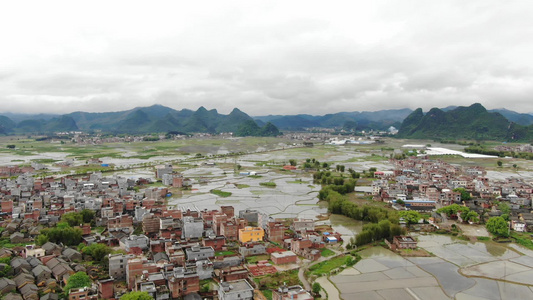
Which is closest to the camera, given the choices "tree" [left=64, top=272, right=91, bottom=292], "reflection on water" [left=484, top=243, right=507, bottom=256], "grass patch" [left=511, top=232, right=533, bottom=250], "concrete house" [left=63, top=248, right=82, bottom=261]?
"tree" [left=64, top=272, right=91, bottom=292]

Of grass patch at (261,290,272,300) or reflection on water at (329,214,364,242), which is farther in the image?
reflection on water at (329,214,364,242)

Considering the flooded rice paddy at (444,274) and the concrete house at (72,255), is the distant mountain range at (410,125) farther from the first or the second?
the concrete house at (72,255)

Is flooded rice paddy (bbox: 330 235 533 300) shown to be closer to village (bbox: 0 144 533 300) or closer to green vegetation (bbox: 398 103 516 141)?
village (bbox: 0 144 533 300)

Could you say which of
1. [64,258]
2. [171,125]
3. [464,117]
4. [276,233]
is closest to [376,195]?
[276,233]

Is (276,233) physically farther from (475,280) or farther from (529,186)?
(529,186)

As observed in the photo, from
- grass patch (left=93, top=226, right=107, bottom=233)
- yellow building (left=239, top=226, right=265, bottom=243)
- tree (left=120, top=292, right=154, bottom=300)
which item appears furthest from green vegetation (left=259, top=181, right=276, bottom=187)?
tree (left=120, top=292, right=154, bottom=300)

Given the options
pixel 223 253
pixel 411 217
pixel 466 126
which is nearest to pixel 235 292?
pixel 223 253

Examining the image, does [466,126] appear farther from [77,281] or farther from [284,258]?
[77,281]

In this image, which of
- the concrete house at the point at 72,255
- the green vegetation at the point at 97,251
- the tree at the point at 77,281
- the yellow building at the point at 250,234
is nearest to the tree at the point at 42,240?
the concrete house at the point at 72,255
